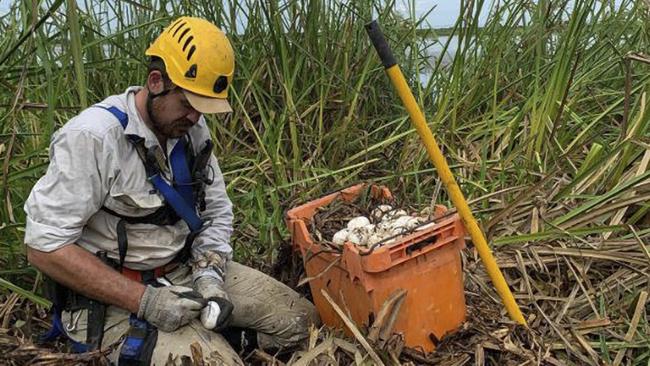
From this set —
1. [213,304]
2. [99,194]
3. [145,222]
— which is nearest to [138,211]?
[145,222]

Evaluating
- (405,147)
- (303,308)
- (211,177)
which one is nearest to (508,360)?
(303,308)

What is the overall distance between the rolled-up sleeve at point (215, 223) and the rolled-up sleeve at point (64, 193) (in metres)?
0.55

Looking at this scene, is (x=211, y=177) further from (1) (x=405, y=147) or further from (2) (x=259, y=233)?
(1) (x=405, y=147)

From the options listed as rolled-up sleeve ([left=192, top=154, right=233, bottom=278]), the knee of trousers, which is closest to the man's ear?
rolled-up sleeve ([left=192, top=154, right=233, bottom=278])

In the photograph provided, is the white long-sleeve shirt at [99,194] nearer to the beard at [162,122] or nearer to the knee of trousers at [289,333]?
the beard at [162,122]

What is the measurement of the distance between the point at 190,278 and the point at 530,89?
2032mm

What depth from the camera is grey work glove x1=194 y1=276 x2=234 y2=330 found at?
2.52m

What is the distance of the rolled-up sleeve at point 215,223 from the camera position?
9.20ft

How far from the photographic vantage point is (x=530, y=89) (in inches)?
156

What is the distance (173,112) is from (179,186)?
0.25 metres

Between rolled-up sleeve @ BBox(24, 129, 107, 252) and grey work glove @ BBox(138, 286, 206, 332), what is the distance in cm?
31

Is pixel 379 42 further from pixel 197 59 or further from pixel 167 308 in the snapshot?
pixel 167 308

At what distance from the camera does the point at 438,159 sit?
7.55 ft

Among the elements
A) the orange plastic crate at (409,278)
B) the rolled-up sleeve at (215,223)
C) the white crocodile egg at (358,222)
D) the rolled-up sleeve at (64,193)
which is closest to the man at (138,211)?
the rolled-up sleeve at (64,193)
